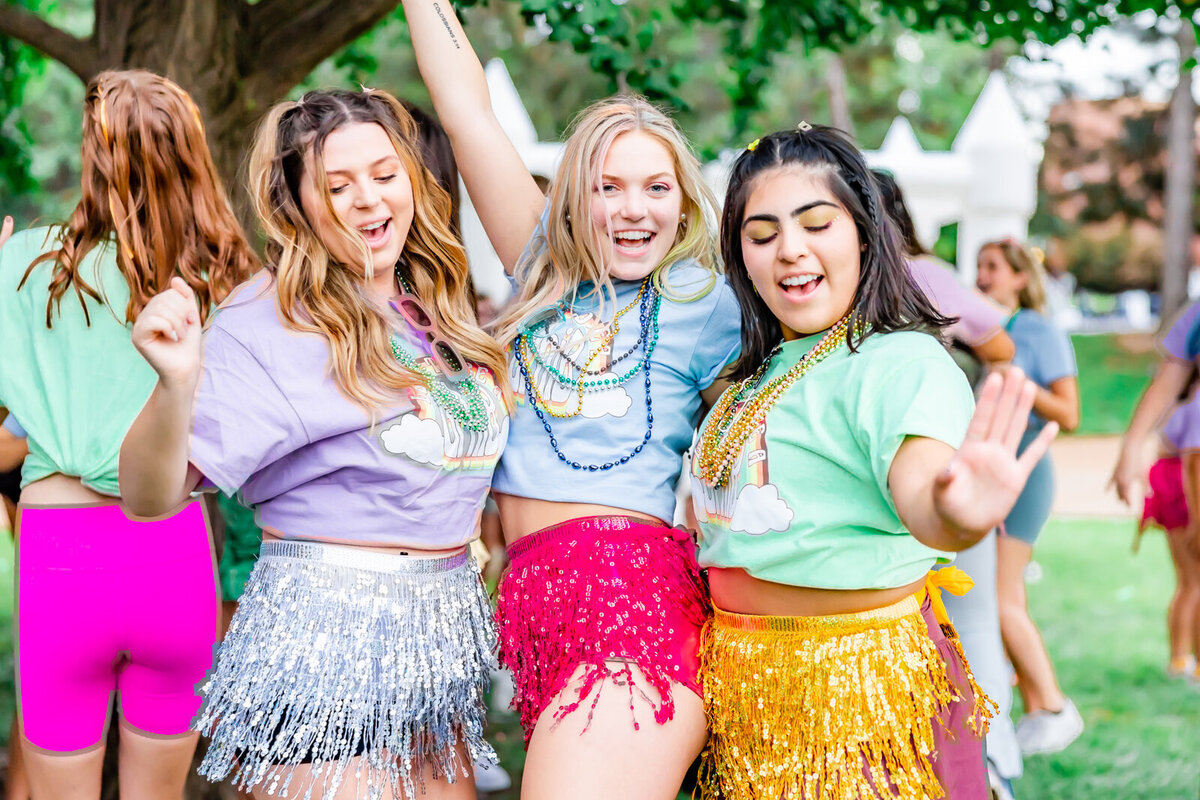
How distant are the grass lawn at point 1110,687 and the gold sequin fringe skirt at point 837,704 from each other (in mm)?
2340

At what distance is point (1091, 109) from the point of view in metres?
24.8

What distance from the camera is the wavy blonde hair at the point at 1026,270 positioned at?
5.03 meters

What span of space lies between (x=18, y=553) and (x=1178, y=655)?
17.6 ft

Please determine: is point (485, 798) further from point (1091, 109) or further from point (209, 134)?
point (1091, 109)

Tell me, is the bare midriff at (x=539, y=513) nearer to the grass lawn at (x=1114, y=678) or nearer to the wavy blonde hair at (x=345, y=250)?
the wavy blonde hair at (x=345, y=250)

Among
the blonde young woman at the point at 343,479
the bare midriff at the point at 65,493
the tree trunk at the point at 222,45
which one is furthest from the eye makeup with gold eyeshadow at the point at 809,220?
the tree trunk at the point at 222,45

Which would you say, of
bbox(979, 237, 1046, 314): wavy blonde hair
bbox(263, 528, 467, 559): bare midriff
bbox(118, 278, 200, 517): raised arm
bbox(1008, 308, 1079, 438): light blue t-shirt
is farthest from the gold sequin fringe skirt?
bbox(979, 237, 1046, 314): wavy blonde hair

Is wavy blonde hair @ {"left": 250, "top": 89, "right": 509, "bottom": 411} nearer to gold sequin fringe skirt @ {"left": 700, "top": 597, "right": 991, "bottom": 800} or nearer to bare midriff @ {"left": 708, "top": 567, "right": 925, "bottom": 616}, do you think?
bare midriff @ {"left": 708, "top": 567, "right": 925, "bottom": 616}

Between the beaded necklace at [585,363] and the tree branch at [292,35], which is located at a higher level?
the tree branch at [292,35]

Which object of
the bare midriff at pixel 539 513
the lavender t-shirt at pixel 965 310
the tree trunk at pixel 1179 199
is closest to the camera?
the bare midriff at pixel 539 513

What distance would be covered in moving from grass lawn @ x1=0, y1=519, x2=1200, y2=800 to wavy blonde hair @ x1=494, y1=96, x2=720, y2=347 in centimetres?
236

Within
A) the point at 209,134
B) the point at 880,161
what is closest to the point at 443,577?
the point at 209,134

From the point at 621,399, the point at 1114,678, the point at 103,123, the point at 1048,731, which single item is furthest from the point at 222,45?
the point at 1114,678

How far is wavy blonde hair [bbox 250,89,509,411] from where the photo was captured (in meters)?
2.16
